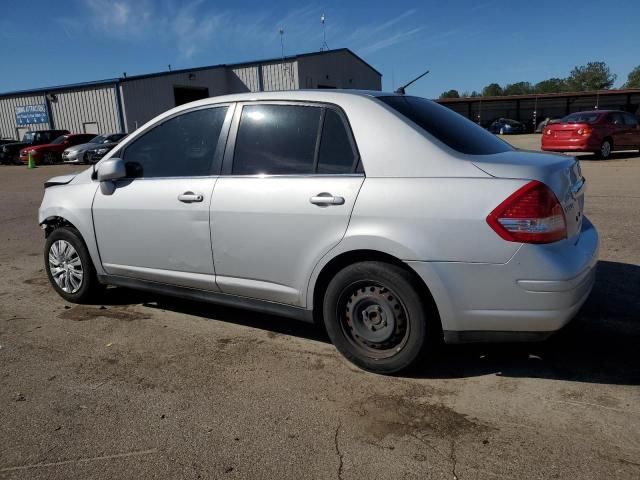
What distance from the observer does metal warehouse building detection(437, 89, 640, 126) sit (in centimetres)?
4131

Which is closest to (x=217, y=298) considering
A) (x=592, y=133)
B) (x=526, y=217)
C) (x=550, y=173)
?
(x=526, y=217)

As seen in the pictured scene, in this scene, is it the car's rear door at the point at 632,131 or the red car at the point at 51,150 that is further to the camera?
the red car at the point at 51,150

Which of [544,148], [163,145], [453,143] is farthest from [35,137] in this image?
[453,143]

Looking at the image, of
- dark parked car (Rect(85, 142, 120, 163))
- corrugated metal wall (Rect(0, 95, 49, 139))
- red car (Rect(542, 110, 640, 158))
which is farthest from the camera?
corrugated metal wall (Rect(0, 95, 49, 139))

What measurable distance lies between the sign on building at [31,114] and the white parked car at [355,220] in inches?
1459

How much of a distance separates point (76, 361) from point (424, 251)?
2.49 meters

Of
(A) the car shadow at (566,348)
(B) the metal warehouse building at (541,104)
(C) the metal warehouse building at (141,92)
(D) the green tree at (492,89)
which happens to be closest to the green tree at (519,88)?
(D) the green tree at (492,89)

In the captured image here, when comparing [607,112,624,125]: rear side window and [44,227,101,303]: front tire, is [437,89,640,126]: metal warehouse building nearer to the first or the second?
[607,112,624,125]: rear side window

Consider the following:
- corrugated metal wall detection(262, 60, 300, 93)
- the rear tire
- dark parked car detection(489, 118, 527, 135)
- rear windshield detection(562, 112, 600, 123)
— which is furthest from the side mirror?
dark parked car detection(489, 118, 527, 135)

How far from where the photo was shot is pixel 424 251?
2906mm

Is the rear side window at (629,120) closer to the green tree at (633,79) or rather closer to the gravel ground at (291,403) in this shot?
the gravel ground at (291,403)

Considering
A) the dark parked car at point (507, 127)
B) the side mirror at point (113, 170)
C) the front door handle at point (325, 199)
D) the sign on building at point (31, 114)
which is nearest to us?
the front door handle at point (325, 199)

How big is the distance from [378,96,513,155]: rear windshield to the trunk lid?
16 cm

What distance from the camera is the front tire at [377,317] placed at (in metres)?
3.01
